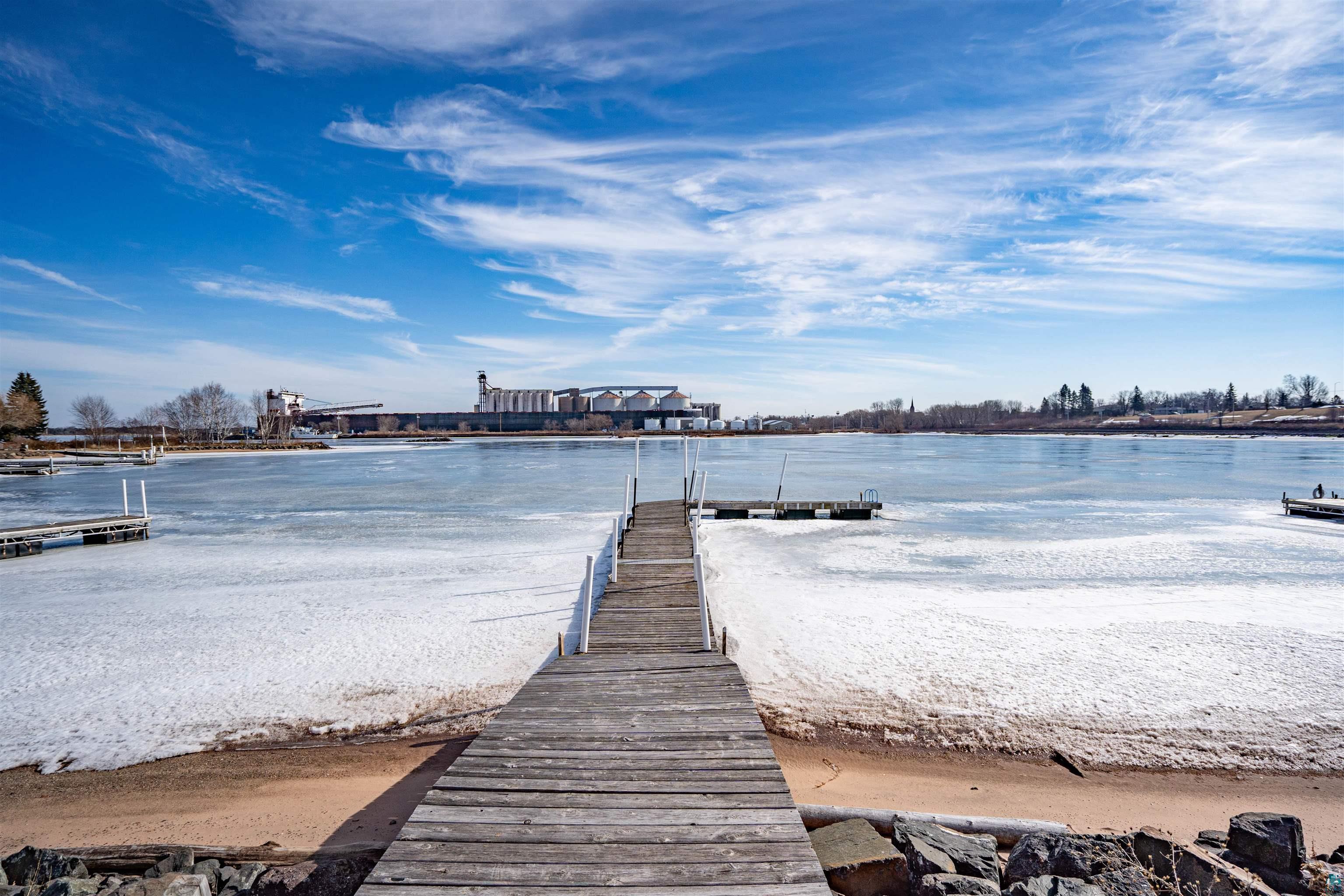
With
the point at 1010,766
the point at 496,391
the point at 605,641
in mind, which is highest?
the point at 496,391

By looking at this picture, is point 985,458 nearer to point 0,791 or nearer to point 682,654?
point 682,654

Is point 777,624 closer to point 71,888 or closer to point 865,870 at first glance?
point 865,870

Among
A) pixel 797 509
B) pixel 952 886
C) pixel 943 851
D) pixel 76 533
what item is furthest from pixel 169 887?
pixel 797 509

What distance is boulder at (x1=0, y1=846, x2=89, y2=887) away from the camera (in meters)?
4.13

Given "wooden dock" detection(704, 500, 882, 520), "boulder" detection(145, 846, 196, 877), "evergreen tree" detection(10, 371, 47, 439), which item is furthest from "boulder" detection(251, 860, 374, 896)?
"evergreen tree" detection(10, 371, 47, 439)

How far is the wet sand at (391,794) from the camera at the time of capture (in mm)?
4969

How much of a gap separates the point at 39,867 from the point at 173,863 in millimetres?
826

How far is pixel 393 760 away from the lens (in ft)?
19.6

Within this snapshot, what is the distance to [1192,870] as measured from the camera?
4008 millimetres

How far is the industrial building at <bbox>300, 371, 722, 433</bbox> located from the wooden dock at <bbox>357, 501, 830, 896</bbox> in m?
116

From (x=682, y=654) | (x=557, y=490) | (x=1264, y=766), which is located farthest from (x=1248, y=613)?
(x=557, y=490)

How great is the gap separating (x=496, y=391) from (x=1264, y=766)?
5476 inches

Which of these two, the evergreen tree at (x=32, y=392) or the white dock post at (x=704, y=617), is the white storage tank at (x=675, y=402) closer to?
the evergreen tree at (x=32, y=392)

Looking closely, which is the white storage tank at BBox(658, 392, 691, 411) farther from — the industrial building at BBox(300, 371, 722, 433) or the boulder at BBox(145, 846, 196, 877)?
the boulder at BBox(145, 846, 196, 877)
